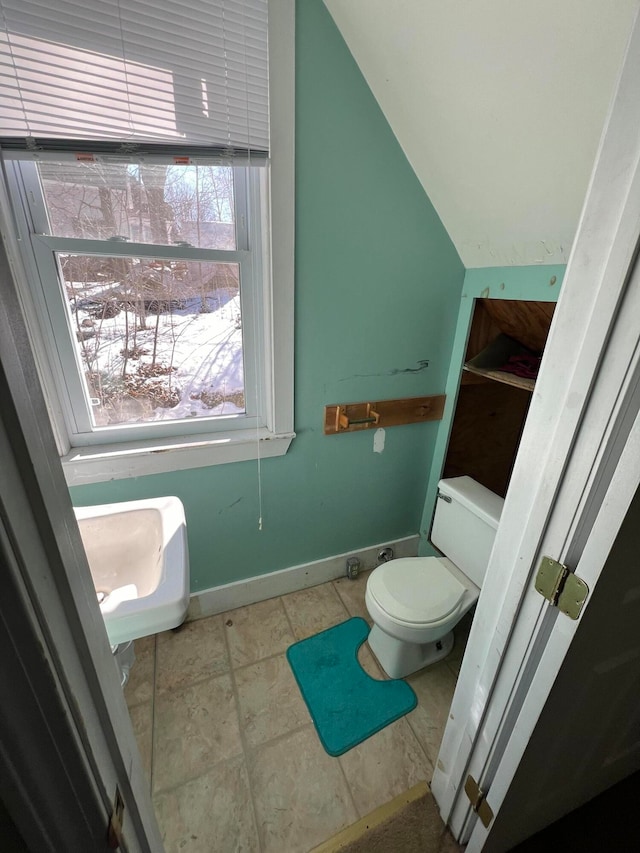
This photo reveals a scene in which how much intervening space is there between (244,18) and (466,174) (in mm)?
794

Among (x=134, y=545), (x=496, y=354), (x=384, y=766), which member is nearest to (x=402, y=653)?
(x=384, y=766)

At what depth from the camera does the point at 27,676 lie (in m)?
0.31

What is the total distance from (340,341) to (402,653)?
133 cm

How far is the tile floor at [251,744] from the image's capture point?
112 cm

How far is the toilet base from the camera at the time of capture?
1490 mm

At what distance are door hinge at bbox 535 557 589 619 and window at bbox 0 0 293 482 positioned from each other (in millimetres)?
1064

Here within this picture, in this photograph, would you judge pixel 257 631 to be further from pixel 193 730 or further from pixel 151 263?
pixel 151 263

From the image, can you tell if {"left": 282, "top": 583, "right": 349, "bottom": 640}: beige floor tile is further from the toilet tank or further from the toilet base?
the toilet tank

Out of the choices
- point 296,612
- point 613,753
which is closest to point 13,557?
point 613,753

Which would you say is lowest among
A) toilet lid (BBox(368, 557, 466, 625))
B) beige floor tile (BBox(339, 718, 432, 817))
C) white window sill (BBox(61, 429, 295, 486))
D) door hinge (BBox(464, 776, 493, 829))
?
beige floor tile (BBox(339, 718, 432, 817))

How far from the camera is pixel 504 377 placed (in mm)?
Answer: 1473

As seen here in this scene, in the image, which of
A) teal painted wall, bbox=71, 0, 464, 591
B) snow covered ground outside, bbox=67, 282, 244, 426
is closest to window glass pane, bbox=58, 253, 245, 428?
snow covered ground outside, bbox=67, 282, 244, 426

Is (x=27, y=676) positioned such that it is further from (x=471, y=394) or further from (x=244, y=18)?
(x=471, y=394)

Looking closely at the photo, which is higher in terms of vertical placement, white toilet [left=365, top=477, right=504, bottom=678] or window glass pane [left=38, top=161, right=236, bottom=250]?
window glass pane [left=38, top=161, right=236, bottom=250]
